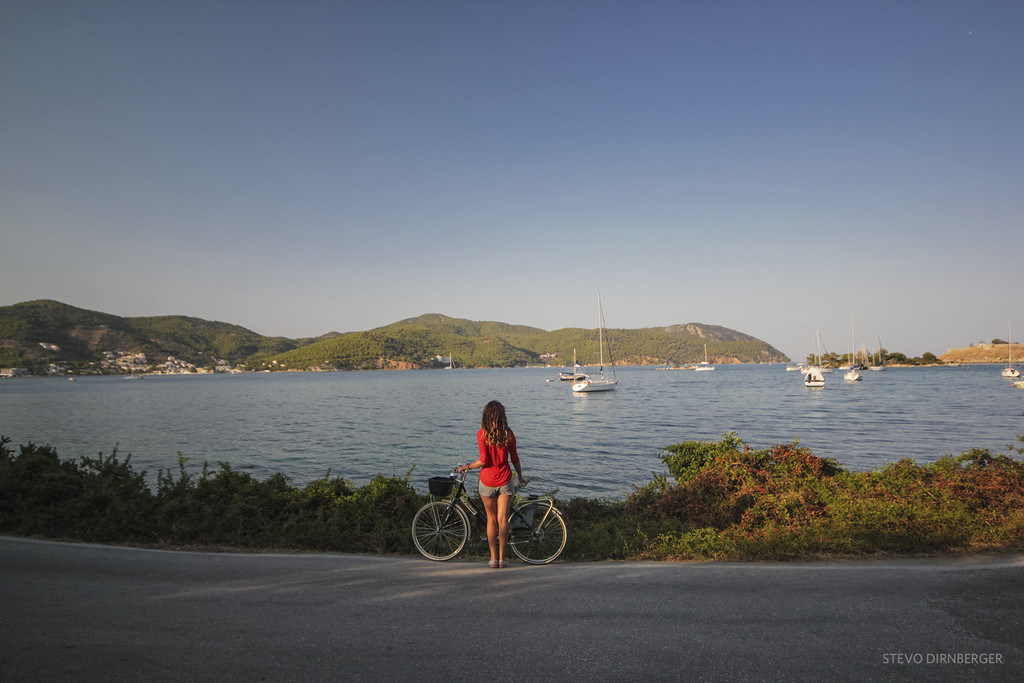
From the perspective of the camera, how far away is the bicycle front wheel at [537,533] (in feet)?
23.2

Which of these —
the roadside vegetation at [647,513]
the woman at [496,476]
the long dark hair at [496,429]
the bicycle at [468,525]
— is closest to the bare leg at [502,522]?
the woman at [496,476]

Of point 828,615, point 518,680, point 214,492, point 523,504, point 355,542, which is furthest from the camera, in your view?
point 214,492

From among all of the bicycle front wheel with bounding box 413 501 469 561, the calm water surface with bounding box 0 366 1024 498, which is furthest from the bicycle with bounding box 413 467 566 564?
the calm water surface with bounding box 0 366 1024 498

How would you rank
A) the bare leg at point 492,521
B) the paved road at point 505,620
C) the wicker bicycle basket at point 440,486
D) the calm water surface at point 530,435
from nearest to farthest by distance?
the paved road at point 505,620, the bare leg at point 492,521, the wicker bicycle basket at point 440,486, the calm water surface at point 530,435

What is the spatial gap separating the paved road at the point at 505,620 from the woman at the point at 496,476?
39 centimetres

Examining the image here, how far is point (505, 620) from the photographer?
4801mm

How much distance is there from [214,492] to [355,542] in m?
3.13

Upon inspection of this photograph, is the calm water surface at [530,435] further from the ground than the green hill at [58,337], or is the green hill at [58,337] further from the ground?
the green hill at [58,337]

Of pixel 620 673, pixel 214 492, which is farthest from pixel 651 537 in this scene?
pixel 214 492

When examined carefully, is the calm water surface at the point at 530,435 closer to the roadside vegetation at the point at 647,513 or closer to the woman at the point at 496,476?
the roadside vegetation at the point at 647,513

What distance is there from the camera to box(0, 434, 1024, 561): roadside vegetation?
730 centimetres

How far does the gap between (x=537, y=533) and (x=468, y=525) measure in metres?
0.93

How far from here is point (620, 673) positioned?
3789mm

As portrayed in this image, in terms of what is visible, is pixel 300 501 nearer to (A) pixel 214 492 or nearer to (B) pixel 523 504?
(A) pixel 214 492
